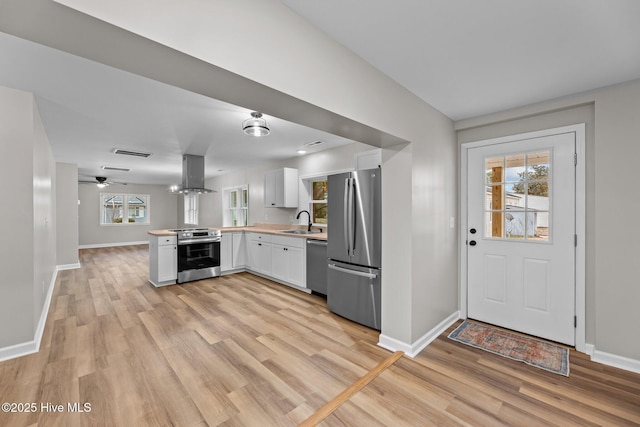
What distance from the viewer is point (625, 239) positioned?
7.39 feet

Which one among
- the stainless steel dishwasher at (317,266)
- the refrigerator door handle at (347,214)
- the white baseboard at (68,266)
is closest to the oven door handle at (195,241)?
the stainless steel dishwasher at (317,266)

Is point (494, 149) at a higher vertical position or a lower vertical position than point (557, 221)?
higher

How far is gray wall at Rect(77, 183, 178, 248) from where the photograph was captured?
29.4 feet

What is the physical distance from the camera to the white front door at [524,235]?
2605 mm

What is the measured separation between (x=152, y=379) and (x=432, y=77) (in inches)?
130

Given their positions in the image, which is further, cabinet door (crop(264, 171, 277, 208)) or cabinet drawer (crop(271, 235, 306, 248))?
cabinet door (crop(264, 171, 277, 208))

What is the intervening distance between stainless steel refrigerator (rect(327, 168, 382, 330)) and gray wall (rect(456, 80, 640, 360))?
1.89 meters

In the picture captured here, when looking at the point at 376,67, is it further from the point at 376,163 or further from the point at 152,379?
the point at 152,379

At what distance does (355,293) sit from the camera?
10.3 ft

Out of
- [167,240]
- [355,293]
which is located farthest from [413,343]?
[167,240]

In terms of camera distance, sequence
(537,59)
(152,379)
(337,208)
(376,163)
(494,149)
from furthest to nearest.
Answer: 1. (376,163)
2. (337,208)
3. (494,149)
4. (152,379)
5. (537,59)

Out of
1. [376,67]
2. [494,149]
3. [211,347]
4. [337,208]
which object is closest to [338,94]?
[376,67]

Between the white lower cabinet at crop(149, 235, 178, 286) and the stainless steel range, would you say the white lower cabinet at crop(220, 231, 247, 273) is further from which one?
the white lower cabinet at crop(149, 235, 178, 286)

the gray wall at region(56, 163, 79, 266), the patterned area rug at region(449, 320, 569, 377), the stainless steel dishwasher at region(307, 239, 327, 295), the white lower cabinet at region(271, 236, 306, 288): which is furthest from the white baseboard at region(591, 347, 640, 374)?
the gray wall at region(56, 163, 79, 266)
